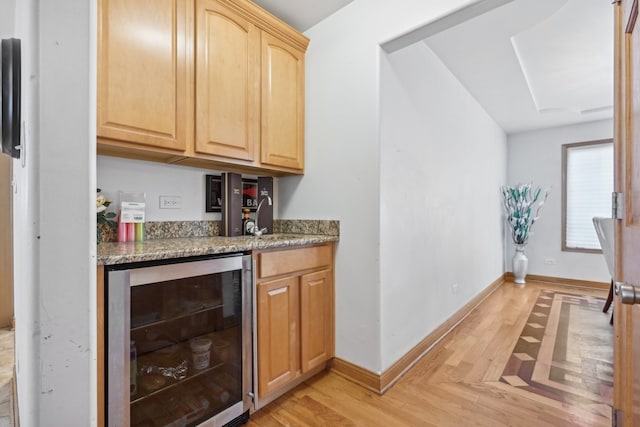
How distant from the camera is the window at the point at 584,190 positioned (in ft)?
13.8

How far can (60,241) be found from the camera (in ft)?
2.55

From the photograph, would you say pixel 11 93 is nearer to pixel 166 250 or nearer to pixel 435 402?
pixel 166 250

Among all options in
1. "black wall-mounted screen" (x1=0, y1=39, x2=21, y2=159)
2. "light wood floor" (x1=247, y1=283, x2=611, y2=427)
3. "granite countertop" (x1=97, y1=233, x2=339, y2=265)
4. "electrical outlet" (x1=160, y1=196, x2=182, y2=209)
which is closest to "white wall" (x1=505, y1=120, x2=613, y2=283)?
"light wood floor" (x1=247, y1=283, x2=611, y2=427)

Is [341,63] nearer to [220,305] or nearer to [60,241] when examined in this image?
[220,305]

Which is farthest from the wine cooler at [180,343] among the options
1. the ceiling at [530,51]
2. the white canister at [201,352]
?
the ceiling at [530,51]

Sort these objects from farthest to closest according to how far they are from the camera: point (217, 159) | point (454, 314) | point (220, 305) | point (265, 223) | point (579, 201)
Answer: point (579, 201) < point (454, 314) < point (265, 223) < point (217, 159) < point (220, 305)

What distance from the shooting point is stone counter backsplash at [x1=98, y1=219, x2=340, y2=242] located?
158 centimetres

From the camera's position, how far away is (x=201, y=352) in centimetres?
143

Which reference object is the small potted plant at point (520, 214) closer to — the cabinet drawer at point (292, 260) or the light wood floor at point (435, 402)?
the light wood floor at point (435, 402)

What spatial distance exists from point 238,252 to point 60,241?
752 millimetres

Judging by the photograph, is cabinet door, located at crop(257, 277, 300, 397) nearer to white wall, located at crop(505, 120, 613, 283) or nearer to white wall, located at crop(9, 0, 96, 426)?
white wall, located at crop(9, 0, 96, 426)

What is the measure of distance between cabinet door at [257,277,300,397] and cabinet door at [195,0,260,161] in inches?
32.9

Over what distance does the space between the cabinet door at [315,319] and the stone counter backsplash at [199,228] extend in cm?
32

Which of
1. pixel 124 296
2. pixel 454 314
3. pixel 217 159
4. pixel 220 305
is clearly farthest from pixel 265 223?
pixel 454 314
